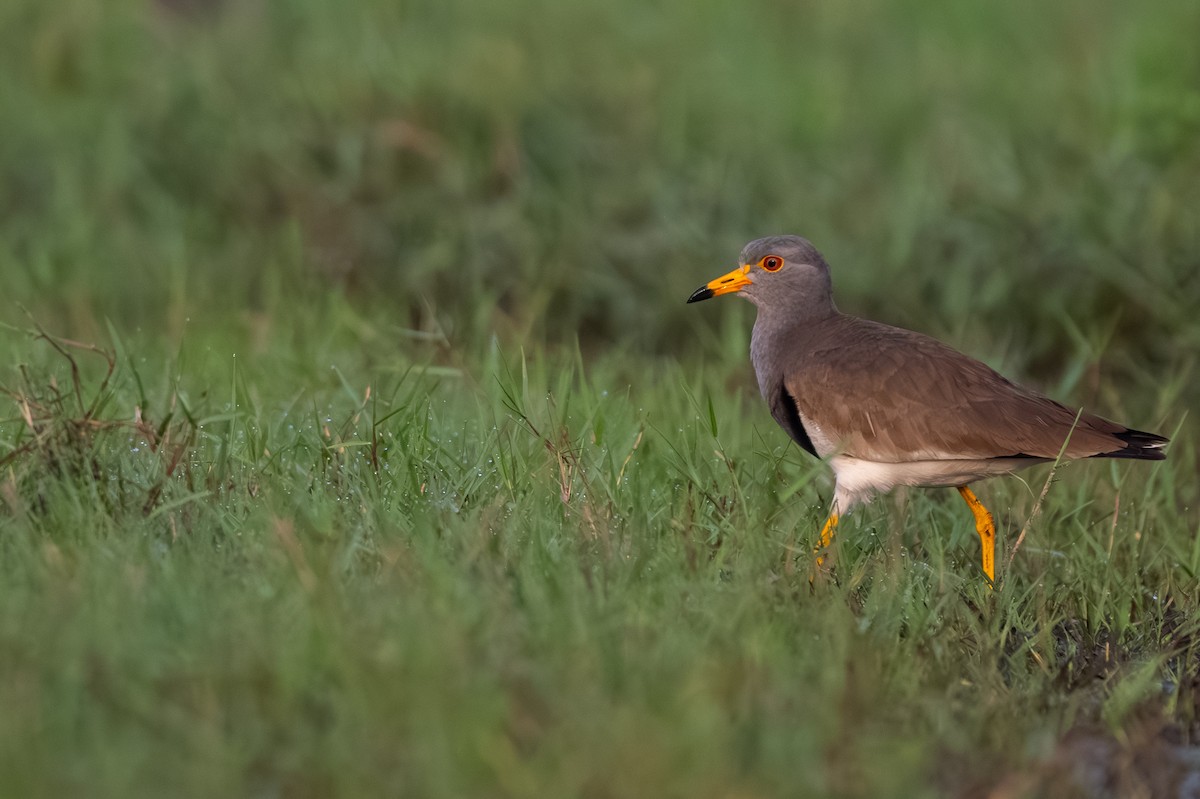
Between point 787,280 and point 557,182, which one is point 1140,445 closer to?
point 787,280

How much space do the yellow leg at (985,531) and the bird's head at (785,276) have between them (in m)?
0.86

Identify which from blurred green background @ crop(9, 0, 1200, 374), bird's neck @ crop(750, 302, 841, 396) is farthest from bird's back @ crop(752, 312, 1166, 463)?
blurred green background @ crop(9, 0, 1200, 374)

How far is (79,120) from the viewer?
8359 mm

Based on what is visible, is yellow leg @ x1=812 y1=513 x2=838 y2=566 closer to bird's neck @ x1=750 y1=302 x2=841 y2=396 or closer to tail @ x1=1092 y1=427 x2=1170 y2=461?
bird's neck @ x1=750 y1=302 x2=841 y2=396

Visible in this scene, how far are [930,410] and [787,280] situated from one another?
3.01 feet

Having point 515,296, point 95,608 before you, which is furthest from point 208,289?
point 95,608

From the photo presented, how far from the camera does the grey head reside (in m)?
5.44

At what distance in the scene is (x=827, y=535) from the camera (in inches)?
184

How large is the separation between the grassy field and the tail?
30 centimetres

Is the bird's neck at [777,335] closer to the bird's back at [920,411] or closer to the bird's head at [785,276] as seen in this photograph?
the bird's head at [785,276]

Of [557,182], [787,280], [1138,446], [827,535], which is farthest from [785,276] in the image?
[557,182]

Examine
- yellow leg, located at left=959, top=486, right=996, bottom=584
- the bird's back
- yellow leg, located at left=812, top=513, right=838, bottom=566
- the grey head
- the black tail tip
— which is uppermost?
the grey head

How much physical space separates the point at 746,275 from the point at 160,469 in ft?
6.84

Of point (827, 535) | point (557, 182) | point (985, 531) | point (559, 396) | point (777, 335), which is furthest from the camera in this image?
point (557, 182)
